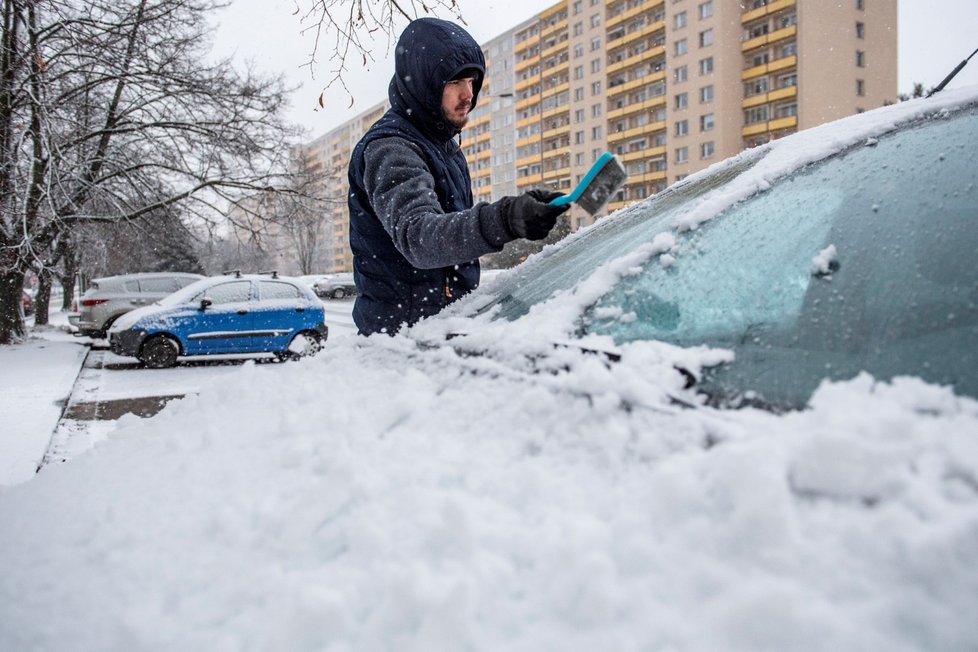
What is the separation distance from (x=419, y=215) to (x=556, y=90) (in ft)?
196

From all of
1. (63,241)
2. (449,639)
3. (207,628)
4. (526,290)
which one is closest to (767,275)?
(526,290)

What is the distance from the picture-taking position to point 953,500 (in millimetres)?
655

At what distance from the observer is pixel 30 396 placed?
6559 millimetres

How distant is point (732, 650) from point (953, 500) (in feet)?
0.99

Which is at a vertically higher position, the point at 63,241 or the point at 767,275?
the point at 63,241

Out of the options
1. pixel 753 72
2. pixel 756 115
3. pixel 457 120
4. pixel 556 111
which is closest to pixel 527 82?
pixel 556 111

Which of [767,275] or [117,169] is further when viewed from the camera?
[117,169]

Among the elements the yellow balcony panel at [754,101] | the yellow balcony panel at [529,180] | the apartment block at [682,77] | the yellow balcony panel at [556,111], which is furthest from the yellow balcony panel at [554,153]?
the yellow balcony panel at [754,101]

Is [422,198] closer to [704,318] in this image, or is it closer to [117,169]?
[704,318]

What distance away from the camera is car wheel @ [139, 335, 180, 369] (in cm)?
896

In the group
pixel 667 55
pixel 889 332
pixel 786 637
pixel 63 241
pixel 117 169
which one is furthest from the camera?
pixel 667 55

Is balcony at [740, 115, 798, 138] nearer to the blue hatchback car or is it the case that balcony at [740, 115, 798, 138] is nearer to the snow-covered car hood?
the blue hatchback car

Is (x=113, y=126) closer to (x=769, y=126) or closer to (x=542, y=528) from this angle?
(x=542, y=528)

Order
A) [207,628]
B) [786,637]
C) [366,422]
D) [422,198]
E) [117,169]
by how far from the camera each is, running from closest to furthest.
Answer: [786,637] < [207,628] < [366,422] < [422,198] < [117,169]
